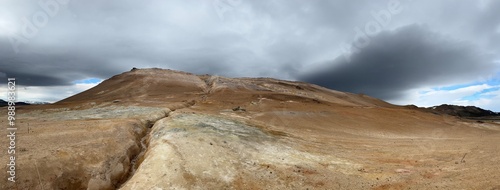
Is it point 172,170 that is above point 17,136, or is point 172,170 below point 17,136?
below

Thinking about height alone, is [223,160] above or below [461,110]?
below

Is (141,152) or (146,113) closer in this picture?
(141,152)

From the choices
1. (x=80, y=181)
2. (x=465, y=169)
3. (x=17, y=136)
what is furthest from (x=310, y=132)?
(x=17, y=136)

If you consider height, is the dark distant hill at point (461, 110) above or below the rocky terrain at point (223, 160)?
above

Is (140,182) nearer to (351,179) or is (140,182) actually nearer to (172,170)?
(172,170)

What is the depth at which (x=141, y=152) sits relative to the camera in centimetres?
1811

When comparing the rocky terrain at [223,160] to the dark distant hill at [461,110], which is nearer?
the rocky terrain at [223,160]

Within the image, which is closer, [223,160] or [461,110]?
[223,160]

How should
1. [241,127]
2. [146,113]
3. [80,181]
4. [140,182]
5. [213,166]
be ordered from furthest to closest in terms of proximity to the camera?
[146,113] < [241,127] < [213,166] < [80,181] < [140,182]

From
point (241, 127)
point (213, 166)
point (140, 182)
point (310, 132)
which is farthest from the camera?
point (310, 132)

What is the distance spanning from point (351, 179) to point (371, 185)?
3.30 feet

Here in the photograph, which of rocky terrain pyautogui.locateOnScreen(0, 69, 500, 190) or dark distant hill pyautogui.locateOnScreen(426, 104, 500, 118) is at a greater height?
dark distant hill pyautogui.locateOnScreen(426, 104, 500, 118)

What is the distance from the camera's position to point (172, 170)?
44.3 ft

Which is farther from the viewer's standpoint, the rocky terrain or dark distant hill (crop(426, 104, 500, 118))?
dark distant hill (crop(426, 104, 500, 118))
